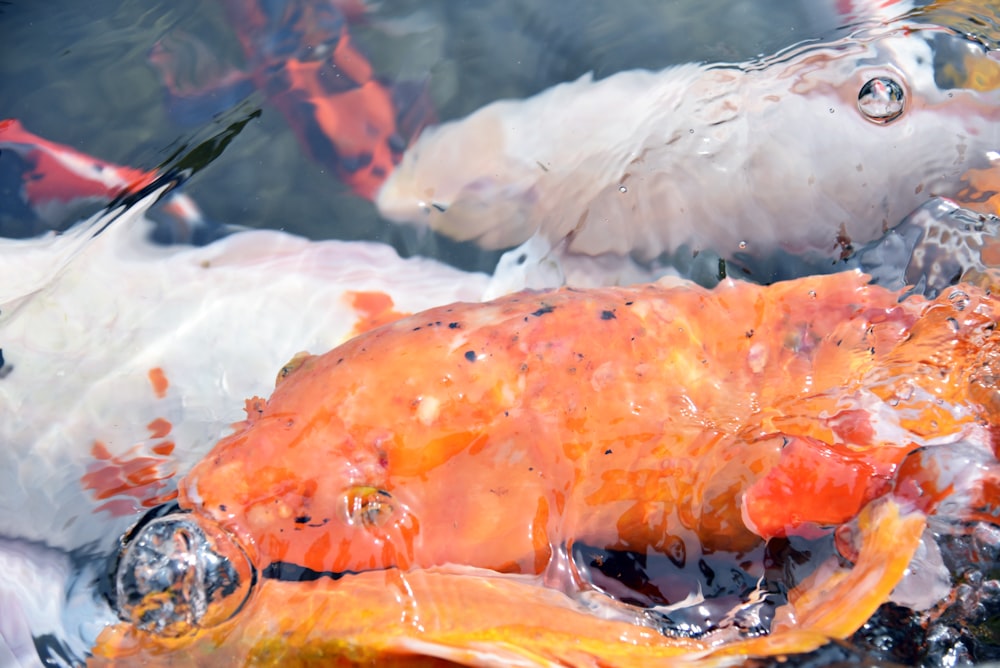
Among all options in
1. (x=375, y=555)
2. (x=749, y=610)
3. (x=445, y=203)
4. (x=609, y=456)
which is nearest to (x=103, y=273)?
(x=445, y=203)

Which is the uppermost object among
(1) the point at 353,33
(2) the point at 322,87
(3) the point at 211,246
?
(1) the point at 353,33

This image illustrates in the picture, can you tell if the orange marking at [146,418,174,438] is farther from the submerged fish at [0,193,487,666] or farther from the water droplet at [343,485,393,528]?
the water droplet at [343,485,393,528]

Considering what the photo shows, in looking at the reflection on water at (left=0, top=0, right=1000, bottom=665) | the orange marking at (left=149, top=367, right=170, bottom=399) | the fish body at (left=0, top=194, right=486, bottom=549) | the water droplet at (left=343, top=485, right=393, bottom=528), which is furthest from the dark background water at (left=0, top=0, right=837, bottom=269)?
the water droplet at (left=343, top=485, right=393, bottom=528)

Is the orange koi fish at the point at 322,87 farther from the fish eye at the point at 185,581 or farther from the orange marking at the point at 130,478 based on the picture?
the fish eye at the point at 185,581

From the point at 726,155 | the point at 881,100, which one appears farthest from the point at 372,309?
the point at 881,100

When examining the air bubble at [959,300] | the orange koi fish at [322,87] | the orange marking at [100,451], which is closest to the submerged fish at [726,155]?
the orange koi fish at [322,87]

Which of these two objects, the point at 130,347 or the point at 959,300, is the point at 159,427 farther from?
the point at 959,300
